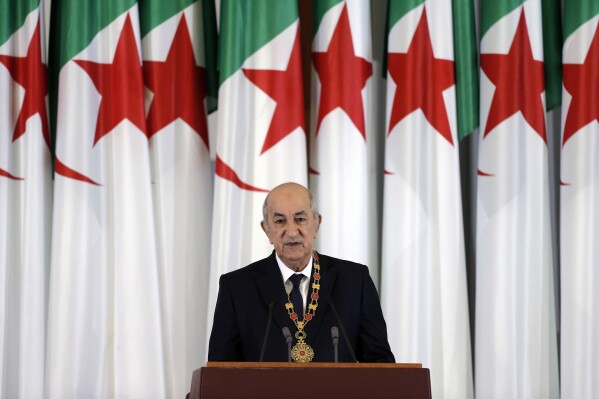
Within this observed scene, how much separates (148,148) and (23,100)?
658mm

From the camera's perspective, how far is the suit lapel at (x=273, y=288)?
3254mm

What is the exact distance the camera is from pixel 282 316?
326 centimetres

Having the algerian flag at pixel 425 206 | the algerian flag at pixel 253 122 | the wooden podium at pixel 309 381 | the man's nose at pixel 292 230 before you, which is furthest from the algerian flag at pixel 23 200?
the wooden podium at pixel 309 381

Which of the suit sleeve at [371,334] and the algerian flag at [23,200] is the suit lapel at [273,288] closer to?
the suit sleeve at [371,334]

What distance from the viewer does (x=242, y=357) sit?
3.32 m

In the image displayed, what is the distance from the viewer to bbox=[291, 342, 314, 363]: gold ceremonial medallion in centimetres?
316

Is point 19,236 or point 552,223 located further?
point 552,223

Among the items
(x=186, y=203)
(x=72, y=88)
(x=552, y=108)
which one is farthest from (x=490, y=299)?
(x=72, y=88)

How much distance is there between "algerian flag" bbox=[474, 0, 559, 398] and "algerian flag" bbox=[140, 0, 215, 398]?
4.73ft

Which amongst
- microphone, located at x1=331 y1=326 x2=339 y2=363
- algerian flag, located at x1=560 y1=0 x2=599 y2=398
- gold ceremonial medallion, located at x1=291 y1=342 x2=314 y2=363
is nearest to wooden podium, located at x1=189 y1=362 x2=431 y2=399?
microphone, located at x1=331 y1=326 x2=339 y2=363

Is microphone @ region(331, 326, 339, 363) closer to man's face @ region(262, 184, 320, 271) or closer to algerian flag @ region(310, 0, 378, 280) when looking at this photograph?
man's face @ region(262, 184, 320, 271)

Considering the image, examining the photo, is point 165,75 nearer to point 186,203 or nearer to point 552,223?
point 186,203

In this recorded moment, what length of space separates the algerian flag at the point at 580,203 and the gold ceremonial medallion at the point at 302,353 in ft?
7.33

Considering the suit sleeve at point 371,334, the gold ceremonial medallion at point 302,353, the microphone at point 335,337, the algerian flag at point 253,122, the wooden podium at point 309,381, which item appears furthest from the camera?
the algerian flag at point 253,122
